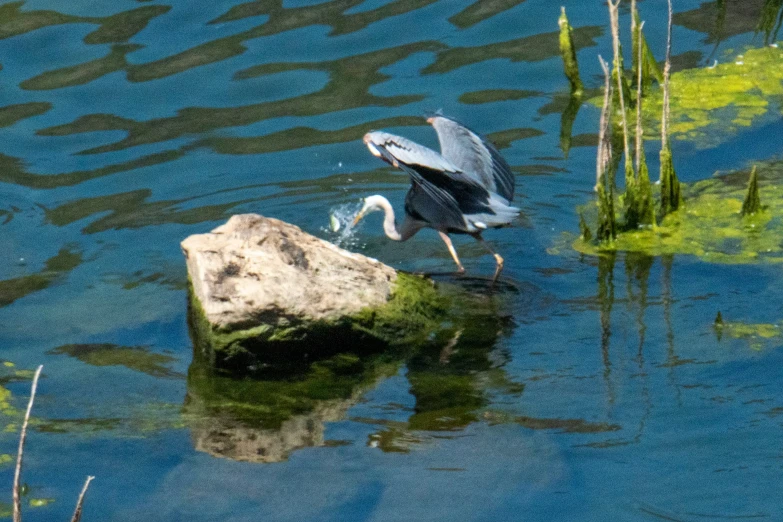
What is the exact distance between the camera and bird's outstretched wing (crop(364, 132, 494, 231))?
627 cm

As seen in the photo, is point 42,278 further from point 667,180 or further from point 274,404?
point 667,180

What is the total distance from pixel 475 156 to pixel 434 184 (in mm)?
398

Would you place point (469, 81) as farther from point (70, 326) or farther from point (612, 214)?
point (70, 326)

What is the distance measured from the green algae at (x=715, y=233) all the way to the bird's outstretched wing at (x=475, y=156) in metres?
0.57

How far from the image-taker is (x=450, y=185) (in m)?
6.73

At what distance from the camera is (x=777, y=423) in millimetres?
5016

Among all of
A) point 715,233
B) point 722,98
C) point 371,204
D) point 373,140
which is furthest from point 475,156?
point 722,98

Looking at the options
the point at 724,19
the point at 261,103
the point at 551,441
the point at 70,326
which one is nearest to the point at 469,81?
the point at 261,103

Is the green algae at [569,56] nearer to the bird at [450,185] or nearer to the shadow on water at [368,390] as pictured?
the bird at [450,185]

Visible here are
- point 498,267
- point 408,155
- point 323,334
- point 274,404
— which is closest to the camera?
point 274,404

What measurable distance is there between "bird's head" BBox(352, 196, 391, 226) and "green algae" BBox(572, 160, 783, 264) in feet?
3.94

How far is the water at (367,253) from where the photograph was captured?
4.80 m

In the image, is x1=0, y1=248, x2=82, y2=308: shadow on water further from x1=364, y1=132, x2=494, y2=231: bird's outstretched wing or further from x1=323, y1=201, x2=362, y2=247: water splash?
x1=364, y1=132, x2=494, y2=231: bird's outstretched wing

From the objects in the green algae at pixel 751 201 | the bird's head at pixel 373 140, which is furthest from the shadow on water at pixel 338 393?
the green algae at pixel 751 201
